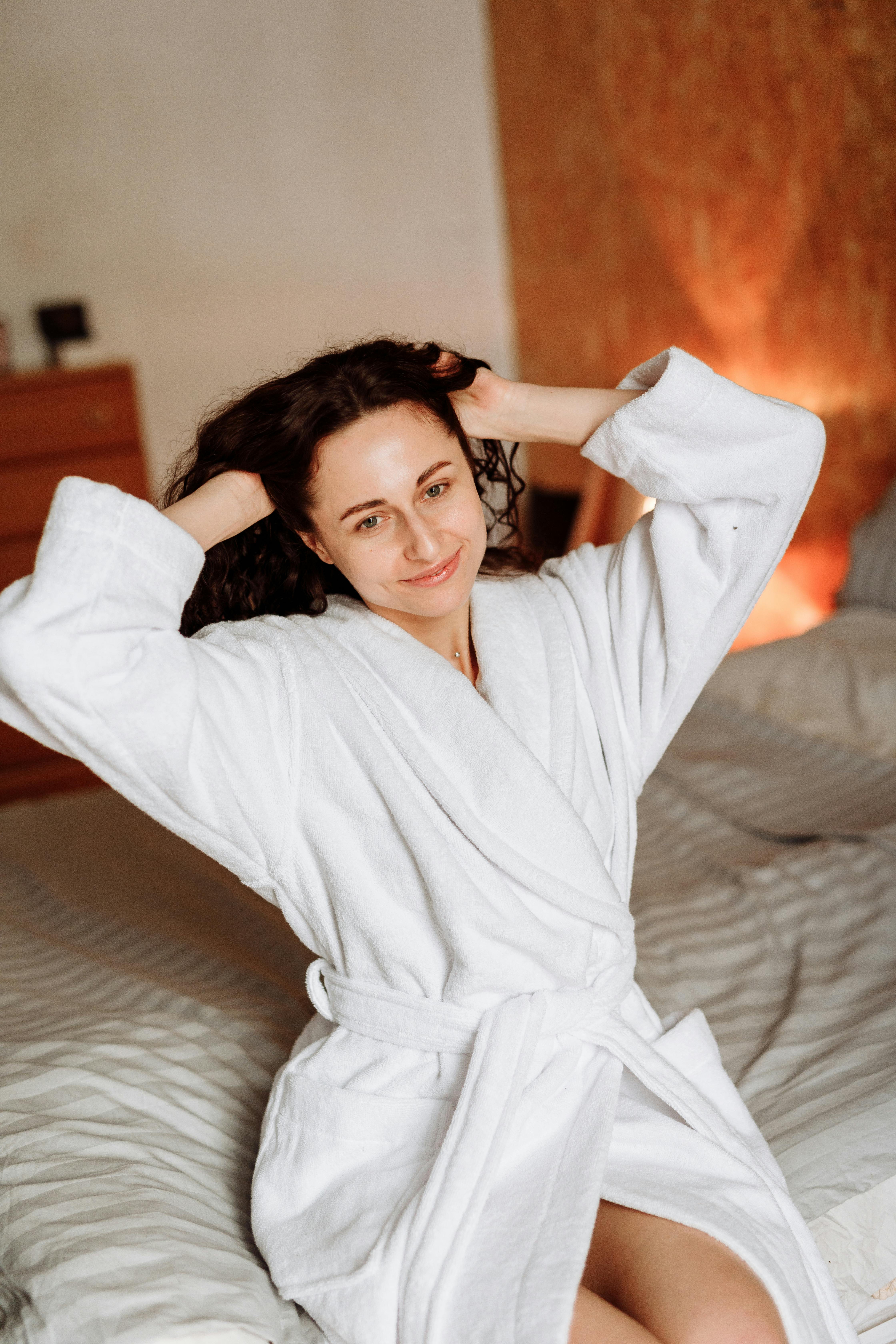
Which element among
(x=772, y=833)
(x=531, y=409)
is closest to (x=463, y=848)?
(x=531, y=409)

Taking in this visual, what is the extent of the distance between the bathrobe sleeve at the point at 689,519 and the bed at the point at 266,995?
421 millimetres

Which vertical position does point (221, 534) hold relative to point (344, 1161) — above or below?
above

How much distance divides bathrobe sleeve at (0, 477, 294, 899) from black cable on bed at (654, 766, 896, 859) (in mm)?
1018

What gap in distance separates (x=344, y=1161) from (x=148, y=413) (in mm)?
3201

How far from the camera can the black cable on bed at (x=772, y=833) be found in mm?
1756

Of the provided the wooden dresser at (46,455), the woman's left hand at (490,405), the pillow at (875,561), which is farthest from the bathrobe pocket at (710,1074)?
the wooden dresser at (46,455)

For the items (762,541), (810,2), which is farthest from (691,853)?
(810,2)

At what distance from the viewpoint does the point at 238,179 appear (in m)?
3.74

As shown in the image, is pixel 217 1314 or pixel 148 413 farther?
pixel 148 413

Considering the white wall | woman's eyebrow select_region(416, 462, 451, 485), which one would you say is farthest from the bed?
the white wall

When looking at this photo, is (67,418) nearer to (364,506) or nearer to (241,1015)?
(241,1015)

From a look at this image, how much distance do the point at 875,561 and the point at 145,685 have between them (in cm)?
199

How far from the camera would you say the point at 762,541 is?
1.17 meters

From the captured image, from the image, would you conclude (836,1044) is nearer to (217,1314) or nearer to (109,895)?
(217,1314)
